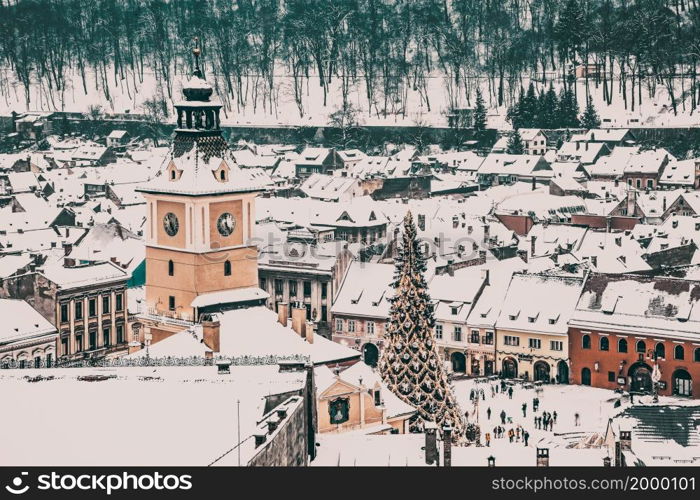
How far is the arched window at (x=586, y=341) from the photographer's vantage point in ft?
258

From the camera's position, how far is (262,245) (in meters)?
91.8

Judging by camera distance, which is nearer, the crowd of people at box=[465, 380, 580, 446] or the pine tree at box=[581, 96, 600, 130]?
the crowd of people at box=[465, 380, 580, 446]

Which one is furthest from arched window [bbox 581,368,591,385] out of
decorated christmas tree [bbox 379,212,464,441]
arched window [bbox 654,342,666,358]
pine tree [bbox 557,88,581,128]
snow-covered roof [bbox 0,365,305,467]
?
pine tree [bbox 557,88,581,128]

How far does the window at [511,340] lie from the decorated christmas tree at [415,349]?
27.2 m

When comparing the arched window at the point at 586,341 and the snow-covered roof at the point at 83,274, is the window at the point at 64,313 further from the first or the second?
the arched window at the point at 586,341

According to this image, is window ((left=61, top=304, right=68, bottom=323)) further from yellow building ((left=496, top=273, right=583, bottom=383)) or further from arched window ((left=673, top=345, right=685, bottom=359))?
arched window ((left=673, top=345, right=685, bottom=359))

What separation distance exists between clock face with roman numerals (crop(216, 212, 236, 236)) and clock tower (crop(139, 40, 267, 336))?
11 mm

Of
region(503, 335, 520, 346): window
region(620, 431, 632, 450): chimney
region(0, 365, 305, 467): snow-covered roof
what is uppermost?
region(0, 365, 305, 467): snow-covered roof

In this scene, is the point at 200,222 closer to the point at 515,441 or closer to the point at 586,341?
the point at 515,441

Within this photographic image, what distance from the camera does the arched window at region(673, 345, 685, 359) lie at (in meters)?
75.8

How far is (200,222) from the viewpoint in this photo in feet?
208

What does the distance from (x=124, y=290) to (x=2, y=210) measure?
45.8 m
